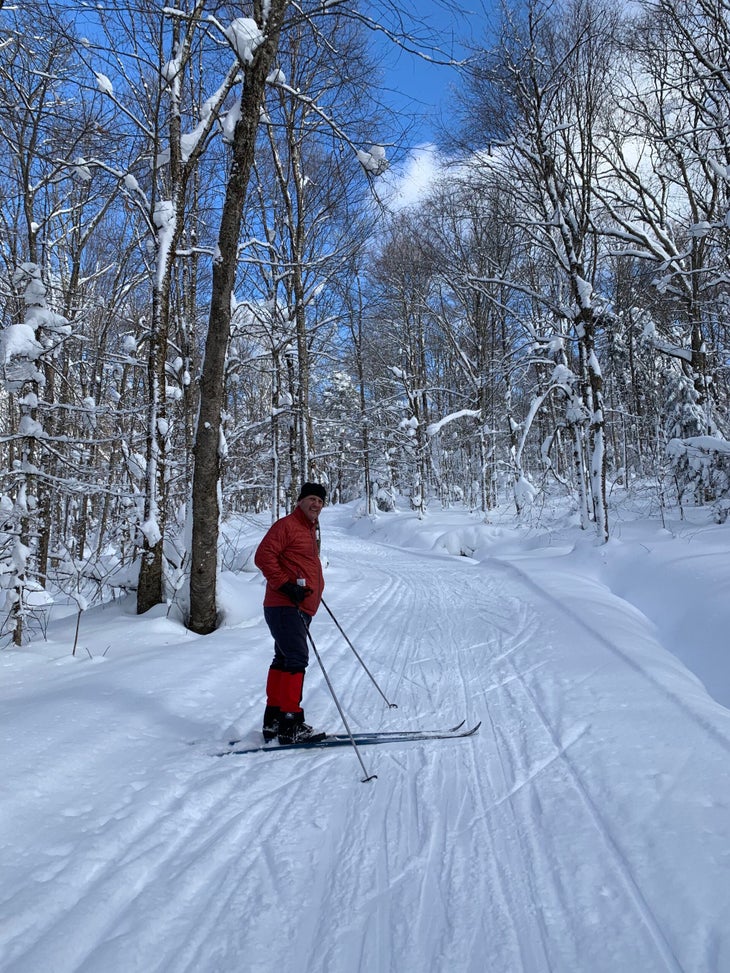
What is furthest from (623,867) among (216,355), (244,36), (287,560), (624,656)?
(244,36)

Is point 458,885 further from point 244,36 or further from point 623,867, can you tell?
point 244,36

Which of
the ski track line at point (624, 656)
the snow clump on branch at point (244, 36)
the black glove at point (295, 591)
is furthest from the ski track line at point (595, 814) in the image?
the snow clump on branch at point (244, 36)

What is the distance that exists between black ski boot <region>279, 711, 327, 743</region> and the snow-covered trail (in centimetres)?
17

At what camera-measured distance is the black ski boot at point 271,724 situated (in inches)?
158

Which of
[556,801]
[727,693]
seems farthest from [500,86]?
[556,801]

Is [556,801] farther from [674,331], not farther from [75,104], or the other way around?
[674,331]

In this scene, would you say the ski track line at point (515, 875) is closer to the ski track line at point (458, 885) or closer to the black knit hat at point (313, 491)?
the ski track line at point (458, 885)

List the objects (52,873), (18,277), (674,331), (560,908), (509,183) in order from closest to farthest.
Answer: (560,908) → (52,873) → (18,277) → (509,183) → (674,331)

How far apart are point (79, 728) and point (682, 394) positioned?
2181cm

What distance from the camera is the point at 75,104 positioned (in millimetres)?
6957

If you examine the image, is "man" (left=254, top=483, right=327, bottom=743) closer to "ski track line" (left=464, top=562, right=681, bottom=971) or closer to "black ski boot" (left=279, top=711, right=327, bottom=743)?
"black ski boot" (left=279, top=711, right=327, bottom=743)

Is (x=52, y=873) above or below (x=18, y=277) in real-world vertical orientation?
below

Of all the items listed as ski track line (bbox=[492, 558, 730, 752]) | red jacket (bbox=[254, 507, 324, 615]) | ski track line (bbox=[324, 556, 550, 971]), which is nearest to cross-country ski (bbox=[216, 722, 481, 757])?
ski track line (bbox=[324, 556, 550, 971])

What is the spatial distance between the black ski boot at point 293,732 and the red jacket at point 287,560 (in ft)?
2.50
